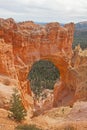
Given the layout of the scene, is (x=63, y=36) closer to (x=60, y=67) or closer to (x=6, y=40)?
(x=60, y=67)

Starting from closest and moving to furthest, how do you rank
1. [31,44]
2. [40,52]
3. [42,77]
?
[31,44] → [40,52] → [42,77]

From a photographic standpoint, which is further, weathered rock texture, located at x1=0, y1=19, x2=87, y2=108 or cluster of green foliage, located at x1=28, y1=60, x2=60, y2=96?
cluster of green foliage, located at x1=28, y1=60, x2=60, y2=96

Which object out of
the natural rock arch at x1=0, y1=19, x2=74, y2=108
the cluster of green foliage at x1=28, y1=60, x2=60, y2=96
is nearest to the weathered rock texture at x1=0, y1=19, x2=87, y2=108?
the natural rock arch at x1=0, y1=19, x2=74, y2=108

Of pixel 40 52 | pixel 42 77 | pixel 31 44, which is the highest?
Result: pixel 31 44

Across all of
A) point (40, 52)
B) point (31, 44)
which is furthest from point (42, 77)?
point (31, 44)

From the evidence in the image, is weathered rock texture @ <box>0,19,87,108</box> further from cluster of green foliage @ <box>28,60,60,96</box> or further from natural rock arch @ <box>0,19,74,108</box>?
cluster of green foliage @ <box>28,60,60,96</box>

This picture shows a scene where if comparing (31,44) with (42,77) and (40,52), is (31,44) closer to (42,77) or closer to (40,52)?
(40,52)

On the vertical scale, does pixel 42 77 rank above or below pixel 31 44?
below
